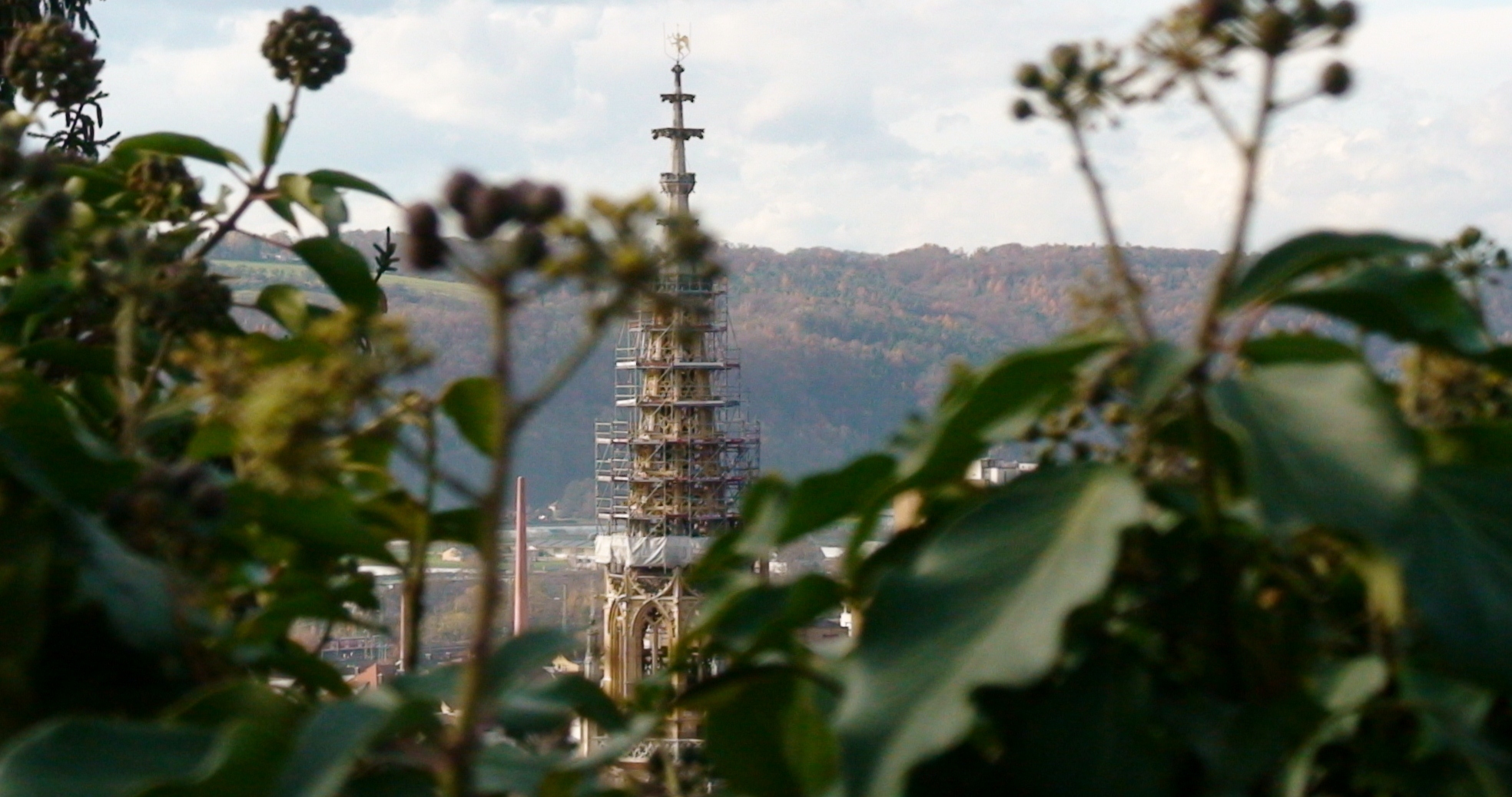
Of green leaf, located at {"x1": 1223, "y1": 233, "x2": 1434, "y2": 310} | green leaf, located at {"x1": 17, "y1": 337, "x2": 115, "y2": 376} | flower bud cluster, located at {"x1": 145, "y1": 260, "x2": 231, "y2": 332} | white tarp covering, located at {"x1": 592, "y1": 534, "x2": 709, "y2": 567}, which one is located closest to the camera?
green leaf, located at {"x1": 1223, "y1": 233, "x2": 1434, "y2": 310}

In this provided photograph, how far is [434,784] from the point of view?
2.40 feet

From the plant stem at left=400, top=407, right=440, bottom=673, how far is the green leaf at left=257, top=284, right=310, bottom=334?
38 cm

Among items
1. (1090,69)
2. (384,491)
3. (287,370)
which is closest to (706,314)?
(287,370)

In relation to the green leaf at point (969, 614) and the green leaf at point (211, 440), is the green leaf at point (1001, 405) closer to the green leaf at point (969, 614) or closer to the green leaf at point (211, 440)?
the green leaf at point (969, 614)

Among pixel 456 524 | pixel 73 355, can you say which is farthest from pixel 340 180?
pixel 456 524

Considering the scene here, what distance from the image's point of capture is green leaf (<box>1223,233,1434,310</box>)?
0.73 meters

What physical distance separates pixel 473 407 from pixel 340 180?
0.66 m

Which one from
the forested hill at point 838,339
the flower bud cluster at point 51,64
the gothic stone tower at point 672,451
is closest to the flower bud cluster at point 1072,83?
the flower bud cluster at point 51,64

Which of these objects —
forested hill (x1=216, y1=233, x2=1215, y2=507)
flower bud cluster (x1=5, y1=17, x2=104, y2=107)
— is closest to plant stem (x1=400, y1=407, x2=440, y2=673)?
flower bud cluster (x1=5, y1=17, x2=104, y2=107)

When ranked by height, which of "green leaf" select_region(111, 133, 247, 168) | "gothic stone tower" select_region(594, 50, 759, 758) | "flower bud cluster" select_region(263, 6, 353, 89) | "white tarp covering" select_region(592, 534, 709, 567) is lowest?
"white tarp covering" select_region(592, 534, 709, 567)

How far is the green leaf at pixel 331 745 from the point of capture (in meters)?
0.62

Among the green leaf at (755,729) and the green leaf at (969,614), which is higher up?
the green leaf at (969,614)

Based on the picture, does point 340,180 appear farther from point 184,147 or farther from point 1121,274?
point 1121,274

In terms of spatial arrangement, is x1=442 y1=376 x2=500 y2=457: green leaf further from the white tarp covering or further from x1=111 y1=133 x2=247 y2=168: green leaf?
the white tarp covering
